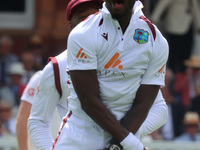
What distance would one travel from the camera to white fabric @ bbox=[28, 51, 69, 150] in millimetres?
3994

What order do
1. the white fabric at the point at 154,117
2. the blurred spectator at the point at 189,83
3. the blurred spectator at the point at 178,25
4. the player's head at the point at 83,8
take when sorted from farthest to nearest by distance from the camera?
the blurred spectator at the point at 178,25
the blurred spectator at the point at 189,83
the player's head at the point at 83,8
the white fabric at the point at 154,117

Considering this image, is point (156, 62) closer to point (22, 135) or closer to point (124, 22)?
point (124, 22)

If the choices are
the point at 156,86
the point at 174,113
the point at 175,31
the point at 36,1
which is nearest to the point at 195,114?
the point at 174,113

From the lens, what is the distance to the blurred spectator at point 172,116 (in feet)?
29.7

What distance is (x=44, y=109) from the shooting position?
13.2ft

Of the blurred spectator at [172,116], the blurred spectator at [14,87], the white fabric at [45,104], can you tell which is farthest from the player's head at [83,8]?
the blurred spectator at [14,87]

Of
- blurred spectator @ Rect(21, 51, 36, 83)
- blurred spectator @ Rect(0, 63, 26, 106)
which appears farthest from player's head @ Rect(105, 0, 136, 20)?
blurred spectator @ Rect(21, 51, 36, 83)

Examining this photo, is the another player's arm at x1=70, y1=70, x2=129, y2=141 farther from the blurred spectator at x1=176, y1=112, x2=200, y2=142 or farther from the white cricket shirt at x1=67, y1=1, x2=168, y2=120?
the blurred spectator at x1=176, y1=112, x2=200, y2=142

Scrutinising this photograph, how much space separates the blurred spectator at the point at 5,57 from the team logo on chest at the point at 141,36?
20.7ft

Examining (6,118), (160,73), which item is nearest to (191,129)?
(6,118)

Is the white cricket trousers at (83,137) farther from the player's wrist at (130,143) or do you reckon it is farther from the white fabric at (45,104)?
the white fabric at (45,104)

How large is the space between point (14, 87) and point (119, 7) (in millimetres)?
6147

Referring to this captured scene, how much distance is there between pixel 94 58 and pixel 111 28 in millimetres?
188

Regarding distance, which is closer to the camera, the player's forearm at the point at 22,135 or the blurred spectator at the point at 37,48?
the player's forearm at the point at 22,135
